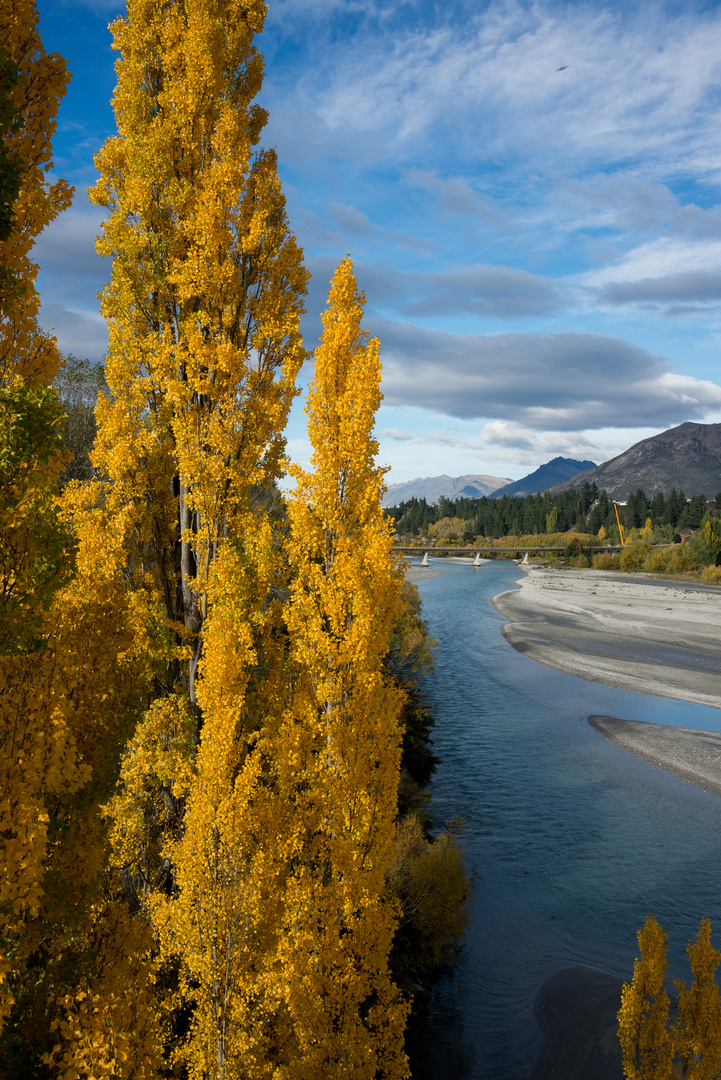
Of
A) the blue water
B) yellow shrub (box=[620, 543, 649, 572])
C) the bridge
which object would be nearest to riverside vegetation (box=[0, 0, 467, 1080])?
the blue water

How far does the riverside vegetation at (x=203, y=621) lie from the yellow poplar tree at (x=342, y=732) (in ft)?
0.17

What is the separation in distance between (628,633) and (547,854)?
139 feet

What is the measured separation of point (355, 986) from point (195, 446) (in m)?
10.4

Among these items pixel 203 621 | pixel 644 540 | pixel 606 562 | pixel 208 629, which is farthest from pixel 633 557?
pixel 208 629

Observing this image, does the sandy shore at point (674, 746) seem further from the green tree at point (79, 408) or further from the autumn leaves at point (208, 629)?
the green tree at point (79, 408)

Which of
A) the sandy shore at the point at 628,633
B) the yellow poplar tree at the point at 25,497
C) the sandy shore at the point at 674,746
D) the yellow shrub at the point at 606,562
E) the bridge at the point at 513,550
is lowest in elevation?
the sandy shore at the point at 674,746

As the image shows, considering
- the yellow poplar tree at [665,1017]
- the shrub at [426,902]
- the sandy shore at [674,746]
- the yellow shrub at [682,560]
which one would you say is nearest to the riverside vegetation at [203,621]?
the yellow poplar tree at [665,1017]

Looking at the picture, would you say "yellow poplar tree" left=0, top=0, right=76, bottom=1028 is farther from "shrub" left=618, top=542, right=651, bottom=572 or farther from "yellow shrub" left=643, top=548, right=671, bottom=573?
"shrub" left=618, top=542, right=651, bottom=572

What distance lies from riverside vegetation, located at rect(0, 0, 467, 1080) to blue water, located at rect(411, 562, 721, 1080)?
545cm

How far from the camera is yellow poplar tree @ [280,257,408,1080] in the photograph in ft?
33.6

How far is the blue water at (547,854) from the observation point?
1639cm

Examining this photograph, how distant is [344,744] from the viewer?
11352mm

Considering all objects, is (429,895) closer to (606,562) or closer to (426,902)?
(426,902)

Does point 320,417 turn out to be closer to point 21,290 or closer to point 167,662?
point 167,662
